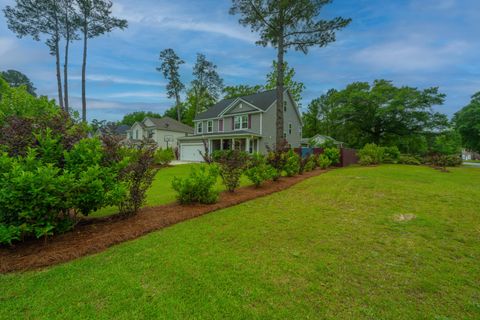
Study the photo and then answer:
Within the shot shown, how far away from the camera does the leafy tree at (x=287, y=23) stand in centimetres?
1223

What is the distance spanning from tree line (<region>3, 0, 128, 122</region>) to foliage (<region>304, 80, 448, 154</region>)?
24660 millimetres

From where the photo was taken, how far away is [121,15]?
1864 cm

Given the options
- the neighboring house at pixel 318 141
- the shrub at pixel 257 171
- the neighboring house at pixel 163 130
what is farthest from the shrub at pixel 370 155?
the neighboring house at pixel 163 130

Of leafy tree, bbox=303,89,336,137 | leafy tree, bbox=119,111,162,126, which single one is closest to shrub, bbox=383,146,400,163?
leafy tree, bbox=303,89,336,137

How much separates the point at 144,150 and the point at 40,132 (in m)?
1.69

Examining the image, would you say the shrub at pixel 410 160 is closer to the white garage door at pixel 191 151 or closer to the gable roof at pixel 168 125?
the white garage door at pixel 191 151

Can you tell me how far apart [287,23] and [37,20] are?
66.1 ft

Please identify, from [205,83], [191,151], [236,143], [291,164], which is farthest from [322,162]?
[205,83]

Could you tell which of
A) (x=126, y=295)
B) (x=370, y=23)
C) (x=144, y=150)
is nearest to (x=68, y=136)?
(x=144, y=150)

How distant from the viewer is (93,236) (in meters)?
3.70

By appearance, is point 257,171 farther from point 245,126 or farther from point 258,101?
point 258,101

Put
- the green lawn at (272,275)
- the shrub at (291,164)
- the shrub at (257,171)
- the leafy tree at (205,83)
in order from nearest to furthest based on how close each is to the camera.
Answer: the green lawn at (272,275) → the shrub at (257,171) → the shrub at (291,164) → the leafy tree at (205,83)

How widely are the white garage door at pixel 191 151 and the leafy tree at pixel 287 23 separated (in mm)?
13204

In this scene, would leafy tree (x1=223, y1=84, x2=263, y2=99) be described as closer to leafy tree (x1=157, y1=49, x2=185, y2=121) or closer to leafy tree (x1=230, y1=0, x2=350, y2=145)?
leafy tree (x1=157, y1=49, x2=185, y2=121)
